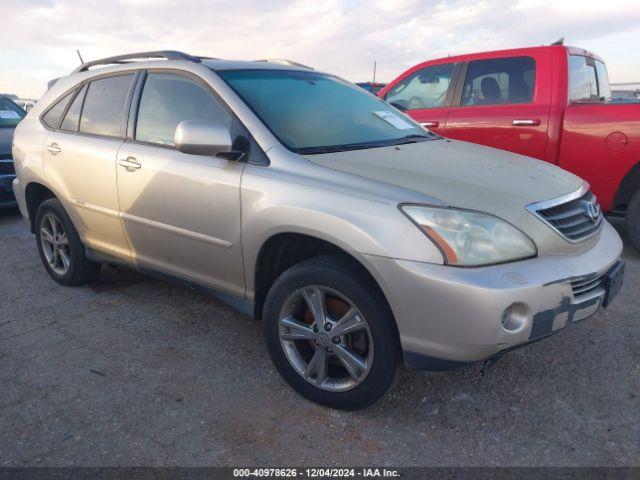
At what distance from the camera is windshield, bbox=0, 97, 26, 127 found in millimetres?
7300

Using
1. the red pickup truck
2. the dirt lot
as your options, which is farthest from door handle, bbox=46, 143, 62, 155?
the red pickup truck

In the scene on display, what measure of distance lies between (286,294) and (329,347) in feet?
1.04

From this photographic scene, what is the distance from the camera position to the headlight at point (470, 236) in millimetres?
2121

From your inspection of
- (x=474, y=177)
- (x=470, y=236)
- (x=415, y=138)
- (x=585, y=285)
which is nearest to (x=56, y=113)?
(x=415, y=138)

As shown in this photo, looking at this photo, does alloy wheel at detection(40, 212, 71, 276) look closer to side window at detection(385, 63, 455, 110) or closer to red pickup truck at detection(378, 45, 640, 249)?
side window at detection(385, 63, 455, 110)

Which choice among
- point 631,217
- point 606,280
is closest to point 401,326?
point 606,280

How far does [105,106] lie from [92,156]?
378 mm

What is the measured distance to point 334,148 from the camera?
9.25 feet

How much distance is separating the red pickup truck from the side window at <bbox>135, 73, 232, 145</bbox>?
292cm

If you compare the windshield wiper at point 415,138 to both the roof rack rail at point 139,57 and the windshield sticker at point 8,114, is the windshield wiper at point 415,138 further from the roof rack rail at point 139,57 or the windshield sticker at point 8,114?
the windshield sticker at point 8,114

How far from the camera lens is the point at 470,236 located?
215 centimetres

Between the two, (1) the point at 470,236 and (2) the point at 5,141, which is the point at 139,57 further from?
(2) the point at 5,141

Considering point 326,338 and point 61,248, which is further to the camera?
point 61,248

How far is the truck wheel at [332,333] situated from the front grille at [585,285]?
2.50 ft
